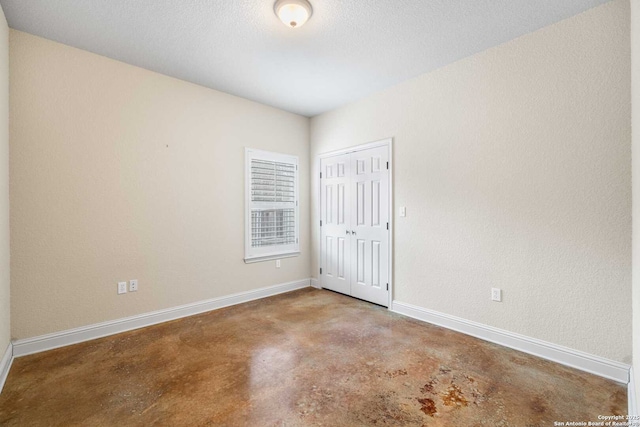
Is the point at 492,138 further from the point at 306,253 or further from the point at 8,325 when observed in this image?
the point at 8,325

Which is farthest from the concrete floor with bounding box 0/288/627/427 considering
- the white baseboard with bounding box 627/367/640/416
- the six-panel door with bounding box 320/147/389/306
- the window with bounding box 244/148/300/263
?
the window with bounding box 244/148/300/263

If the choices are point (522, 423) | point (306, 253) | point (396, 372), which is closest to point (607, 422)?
point (522, 423)

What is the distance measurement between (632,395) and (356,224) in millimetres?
2910

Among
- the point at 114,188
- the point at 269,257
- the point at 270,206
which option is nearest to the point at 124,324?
the point at 114,188

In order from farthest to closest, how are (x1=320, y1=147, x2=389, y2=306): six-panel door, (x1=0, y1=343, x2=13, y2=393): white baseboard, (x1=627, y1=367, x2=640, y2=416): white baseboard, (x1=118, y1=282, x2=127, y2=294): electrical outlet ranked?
(x1=320, y1=147, x2=389, y2=306): six-panel door, (x1=118, y1=282, x2=127, y2=294): electrical outlet, (x1=0, y1=343, x2=13, y2=393): white baseboard, (x1=627, y1=367, x2=640, y2=416): white baseboard

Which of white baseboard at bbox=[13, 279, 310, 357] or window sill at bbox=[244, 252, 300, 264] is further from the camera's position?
window sill at bbox=[244, 252, 300, 264]

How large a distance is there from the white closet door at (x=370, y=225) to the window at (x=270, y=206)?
104 cm

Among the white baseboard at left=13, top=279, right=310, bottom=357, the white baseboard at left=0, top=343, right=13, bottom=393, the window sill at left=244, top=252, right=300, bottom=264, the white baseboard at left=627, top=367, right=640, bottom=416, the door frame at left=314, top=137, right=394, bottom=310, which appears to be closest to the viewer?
the white baseboard at left=627, top=367, right=640, bottom=416

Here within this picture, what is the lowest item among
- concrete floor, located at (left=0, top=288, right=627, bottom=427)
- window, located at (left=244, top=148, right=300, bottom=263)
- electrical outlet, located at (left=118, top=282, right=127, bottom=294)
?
concrete floor, located at (left=0, top=288, right=627, bottom=427)

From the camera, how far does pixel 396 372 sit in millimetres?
2268

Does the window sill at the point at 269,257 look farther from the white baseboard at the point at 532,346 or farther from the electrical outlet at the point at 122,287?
the white baseboard at the point at 532,346

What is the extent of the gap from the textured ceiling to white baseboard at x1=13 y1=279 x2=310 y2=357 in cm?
276

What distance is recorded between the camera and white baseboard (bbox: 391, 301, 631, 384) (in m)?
2.18

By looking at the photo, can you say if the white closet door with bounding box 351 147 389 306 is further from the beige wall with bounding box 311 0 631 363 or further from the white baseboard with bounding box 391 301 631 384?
the white baseboard with bounding box 391 301 631 384
